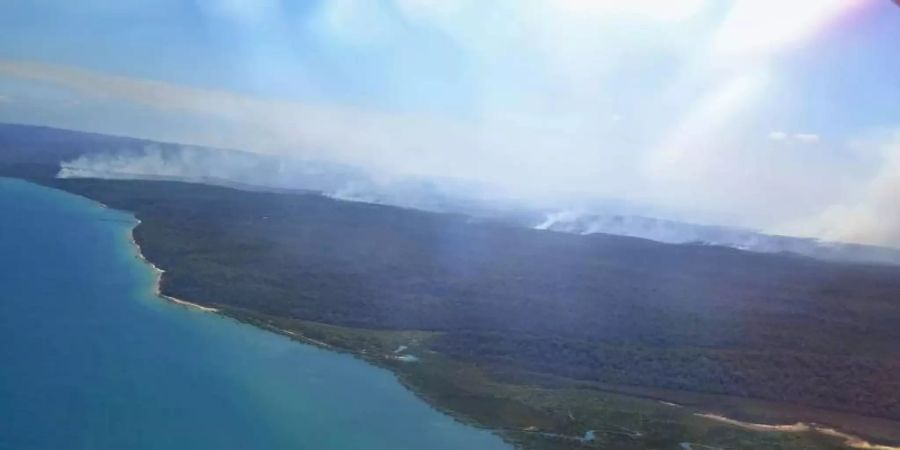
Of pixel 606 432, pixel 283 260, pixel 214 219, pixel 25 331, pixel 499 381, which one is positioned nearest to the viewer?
pixel 25 331

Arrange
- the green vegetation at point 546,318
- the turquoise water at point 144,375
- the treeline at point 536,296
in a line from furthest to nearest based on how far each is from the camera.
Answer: the treeline at point 536,296 < the green vegetation at point 546,318 < the turquoise water at point 144,375

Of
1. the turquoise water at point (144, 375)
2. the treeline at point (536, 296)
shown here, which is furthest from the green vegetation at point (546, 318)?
the turquoise water at point (144, 375)

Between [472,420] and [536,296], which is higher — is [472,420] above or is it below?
below

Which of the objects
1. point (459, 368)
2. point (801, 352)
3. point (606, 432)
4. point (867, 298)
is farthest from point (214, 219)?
point (867, 298)

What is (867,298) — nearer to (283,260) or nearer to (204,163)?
(283,260)

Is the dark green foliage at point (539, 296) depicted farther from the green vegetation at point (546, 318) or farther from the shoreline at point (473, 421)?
the shoreline at point (473, 421)

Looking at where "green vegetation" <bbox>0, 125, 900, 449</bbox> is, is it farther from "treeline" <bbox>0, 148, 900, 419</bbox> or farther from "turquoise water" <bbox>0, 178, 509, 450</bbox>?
"turquoise water" <bbox>0, 178, 509, 450</bbox>

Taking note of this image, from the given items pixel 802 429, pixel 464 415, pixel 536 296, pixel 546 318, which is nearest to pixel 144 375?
pixel 464 415

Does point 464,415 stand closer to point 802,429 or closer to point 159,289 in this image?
point 802,429
